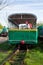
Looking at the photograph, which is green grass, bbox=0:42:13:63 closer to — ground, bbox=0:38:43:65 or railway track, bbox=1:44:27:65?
ground, bbox=0:38:43:65

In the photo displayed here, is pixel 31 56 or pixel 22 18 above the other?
pixel 22 18

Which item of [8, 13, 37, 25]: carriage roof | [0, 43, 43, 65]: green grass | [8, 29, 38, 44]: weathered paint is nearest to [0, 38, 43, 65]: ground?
[0, 43, 43, 65]: green grass

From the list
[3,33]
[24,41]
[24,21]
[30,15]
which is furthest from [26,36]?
[3,33]

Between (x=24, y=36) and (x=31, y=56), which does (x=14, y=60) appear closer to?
(x=31, y=56)

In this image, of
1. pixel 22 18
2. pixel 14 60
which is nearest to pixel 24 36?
pixel 22 18

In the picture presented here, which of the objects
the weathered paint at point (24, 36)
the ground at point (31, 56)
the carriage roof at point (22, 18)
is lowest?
the ground at point (31, 56)

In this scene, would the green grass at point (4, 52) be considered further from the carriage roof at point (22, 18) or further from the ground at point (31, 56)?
the carriage roof at point (22, 18)

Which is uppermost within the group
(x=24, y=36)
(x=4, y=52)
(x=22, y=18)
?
(x=22, y=18)

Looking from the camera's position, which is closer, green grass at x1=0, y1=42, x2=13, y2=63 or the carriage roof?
green grass at x1=0, y1=42, x2=13, y2=63

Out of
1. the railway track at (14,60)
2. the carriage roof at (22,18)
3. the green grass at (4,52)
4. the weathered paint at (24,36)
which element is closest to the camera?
the railway track at (14,60)

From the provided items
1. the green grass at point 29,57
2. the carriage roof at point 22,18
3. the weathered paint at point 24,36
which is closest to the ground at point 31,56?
the green grass at point 29,57

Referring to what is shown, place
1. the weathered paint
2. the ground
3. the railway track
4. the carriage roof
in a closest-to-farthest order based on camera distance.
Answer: the railway track → the ground → the weathered paint → the carriage roof

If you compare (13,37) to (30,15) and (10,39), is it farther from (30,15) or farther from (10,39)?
(30,15)

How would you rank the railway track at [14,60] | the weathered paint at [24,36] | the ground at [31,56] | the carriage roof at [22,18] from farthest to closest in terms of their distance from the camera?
the carriage roof at [22,18]
the weathered paint at [24,36]
the ground at [31,56]
the railway track at [14,60]
